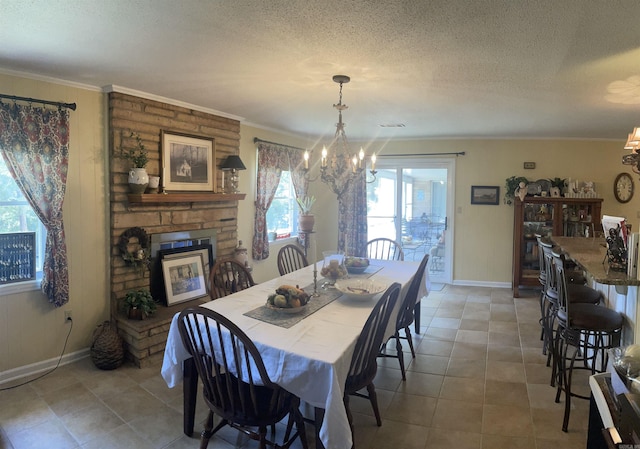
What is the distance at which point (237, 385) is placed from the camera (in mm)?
2076

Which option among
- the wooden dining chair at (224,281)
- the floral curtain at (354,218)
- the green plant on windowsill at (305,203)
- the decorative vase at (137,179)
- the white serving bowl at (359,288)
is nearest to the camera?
the white serving bowl at (359,288)

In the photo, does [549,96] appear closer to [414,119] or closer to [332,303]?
[414,119]

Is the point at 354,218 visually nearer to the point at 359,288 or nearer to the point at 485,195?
the point at 485,195

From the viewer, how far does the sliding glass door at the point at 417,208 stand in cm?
651

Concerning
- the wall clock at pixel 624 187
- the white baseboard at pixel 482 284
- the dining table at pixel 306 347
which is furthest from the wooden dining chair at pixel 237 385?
the wall clock at pixel 624 187

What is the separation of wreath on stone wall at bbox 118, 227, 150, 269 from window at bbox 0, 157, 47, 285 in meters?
0.60

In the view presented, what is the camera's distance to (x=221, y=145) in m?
4.77

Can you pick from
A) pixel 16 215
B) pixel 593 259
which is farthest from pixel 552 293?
pixel 16 215

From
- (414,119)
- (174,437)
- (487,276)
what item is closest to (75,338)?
(174,437)

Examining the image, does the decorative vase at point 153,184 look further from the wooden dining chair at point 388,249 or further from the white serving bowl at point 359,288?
the wooden dining chair at point 388,249

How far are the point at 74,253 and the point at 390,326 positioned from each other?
2.72 meters

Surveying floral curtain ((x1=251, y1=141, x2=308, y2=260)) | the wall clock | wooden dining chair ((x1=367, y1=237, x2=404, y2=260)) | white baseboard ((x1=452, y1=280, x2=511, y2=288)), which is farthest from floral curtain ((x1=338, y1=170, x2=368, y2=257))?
the wall clock

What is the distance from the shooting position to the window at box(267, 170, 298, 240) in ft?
Answer: 19.9

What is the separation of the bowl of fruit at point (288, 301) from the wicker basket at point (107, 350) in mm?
1713
